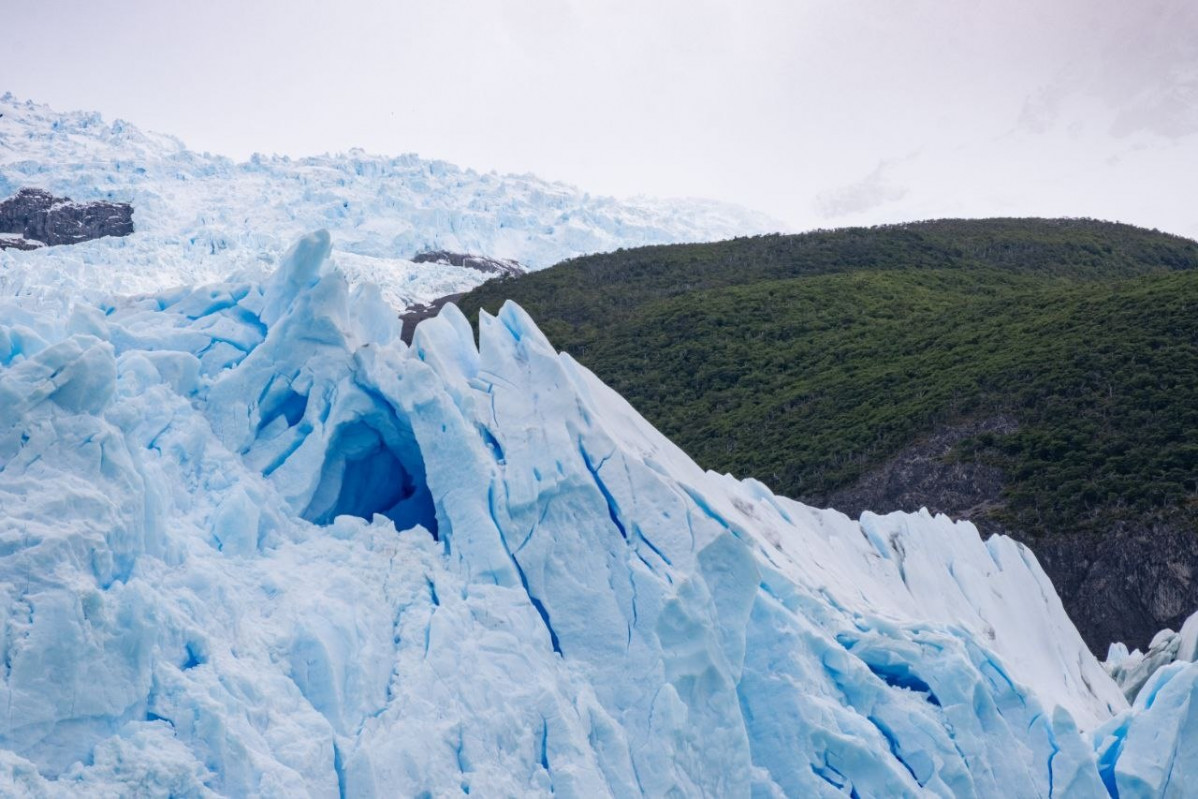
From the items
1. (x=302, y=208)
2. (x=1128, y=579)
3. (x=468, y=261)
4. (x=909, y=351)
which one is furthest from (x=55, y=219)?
(x=1128, y=579)

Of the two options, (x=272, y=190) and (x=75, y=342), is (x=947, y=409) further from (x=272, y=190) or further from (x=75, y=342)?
(x=272, y=190)

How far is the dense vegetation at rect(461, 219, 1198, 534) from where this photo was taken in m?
29.5

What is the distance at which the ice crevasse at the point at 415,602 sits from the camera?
8219 millimetres

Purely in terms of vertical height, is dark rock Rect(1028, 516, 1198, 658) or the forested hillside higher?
the forested hillside

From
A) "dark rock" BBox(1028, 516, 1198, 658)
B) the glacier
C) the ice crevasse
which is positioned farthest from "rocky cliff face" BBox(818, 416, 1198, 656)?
the glacier

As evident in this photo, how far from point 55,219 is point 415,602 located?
3206 inches

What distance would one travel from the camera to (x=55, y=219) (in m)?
82.0

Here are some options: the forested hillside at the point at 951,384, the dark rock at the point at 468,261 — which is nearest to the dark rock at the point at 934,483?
the forested hillside at the point at 951,384

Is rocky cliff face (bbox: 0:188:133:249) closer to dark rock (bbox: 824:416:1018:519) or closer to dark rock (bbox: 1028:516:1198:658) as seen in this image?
dark rock (bbox: 824:416:1018:519)

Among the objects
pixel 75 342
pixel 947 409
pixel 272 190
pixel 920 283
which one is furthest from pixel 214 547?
pixel 272 190

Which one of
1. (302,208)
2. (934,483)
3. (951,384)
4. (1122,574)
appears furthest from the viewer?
(302,208)

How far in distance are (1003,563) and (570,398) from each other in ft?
29.9

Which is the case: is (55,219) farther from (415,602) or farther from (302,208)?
(415,602)

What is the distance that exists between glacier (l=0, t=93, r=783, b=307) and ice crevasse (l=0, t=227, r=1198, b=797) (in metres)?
53.5
